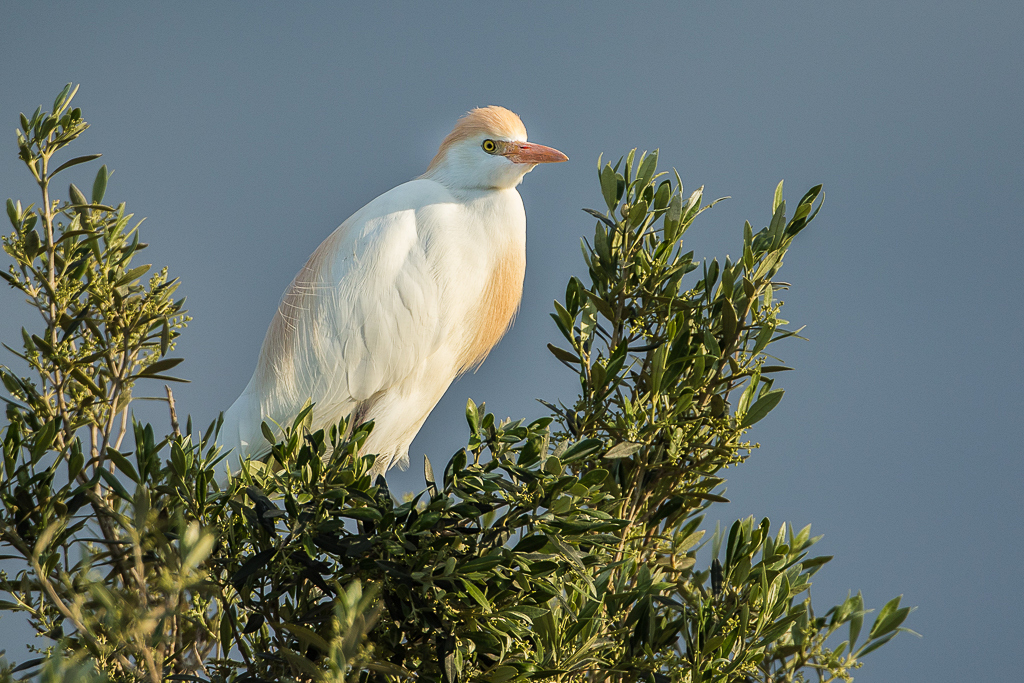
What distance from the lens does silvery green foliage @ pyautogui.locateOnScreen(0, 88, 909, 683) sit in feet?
2.64

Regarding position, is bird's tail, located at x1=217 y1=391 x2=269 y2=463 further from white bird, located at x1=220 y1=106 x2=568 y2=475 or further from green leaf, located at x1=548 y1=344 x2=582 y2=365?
green leaf, located at x1=548 y1=344 x2=582 y2=365

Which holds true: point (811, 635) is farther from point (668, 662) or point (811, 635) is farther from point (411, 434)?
point (411, 434)

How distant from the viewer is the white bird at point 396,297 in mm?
1514

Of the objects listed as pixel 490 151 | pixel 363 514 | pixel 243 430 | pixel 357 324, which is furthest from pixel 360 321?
→ pixel 363 514

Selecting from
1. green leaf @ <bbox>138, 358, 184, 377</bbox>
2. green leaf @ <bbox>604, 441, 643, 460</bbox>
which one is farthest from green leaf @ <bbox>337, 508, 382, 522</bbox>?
green leaf @ <bbox>138, 358, 184, 377</bbox>

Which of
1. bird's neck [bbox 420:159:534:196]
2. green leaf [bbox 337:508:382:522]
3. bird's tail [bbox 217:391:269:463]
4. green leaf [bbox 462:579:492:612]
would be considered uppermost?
bird's neck [bbox 420:159:534:196]

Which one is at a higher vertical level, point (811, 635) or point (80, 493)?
point (80, 493)

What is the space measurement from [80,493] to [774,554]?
0.83 m

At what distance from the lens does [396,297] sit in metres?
1.52

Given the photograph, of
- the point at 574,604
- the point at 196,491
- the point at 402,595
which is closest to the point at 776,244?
the point at 574,604

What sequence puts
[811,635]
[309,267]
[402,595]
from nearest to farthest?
[402,595] < [811,635] < [309,267]

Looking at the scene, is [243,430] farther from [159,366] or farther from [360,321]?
[159,366]

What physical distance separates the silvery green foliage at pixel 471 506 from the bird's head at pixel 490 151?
49 centimetres

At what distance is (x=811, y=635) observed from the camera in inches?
38.4
